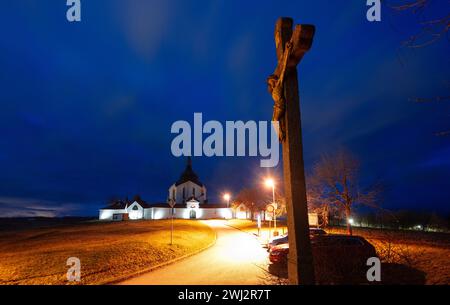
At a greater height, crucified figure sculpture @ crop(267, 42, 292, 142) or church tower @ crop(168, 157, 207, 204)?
church tower @ crop(168, 157, 207, 204)

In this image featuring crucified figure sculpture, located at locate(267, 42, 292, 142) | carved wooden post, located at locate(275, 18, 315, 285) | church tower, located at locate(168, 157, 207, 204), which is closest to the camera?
carved wooden post, located at locate(275, 18, 315, 285)

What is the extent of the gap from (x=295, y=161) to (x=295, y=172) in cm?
18

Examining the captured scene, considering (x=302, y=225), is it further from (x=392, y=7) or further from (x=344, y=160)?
(x=344, y=160)

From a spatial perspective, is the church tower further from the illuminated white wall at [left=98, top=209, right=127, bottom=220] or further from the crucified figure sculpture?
the crucified figure sculpture

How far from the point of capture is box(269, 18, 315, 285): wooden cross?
11.0ft

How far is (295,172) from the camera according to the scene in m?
3.62

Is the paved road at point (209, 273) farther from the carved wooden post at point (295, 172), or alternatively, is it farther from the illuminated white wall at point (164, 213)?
the illuminated white wall at point (164, 213)

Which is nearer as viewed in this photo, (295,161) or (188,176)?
(295,161)

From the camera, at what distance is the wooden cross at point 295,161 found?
3342mm

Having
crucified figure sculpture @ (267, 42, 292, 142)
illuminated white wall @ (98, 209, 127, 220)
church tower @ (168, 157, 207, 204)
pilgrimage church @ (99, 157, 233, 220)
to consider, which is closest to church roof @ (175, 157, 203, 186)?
church tower @ (168, 157, 207, 204)

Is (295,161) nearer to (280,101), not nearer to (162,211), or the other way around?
(280,101)

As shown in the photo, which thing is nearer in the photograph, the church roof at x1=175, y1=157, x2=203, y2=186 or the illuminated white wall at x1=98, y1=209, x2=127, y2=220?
the illuminated white wall at x1=98, y1=209, x2=127, y2=220

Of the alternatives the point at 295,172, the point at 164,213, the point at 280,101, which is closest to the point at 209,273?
the point at 295,172
